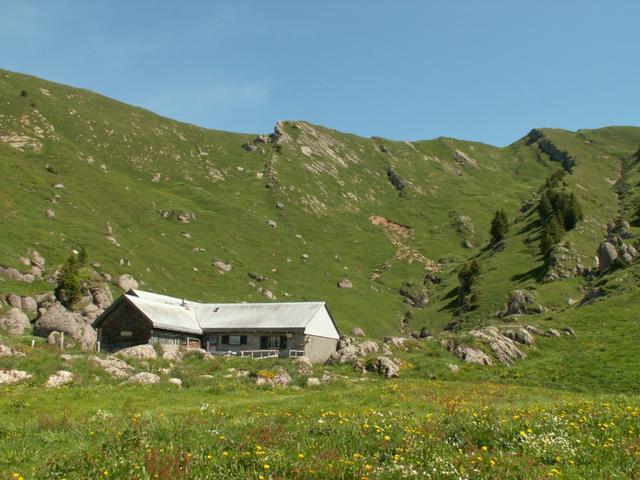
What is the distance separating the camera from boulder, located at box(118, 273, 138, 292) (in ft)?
279

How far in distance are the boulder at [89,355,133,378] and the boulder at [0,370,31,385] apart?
17.5ft

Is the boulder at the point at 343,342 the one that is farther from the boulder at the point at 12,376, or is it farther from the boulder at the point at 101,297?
the boulder at the point at 12,376

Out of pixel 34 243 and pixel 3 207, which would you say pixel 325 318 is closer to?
pixel 34 243

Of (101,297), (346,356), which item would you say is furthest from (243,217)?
(346,356)

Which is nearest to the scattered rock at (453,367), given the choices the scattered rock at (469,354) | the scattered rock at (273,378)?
the scattered rock at (469,354)

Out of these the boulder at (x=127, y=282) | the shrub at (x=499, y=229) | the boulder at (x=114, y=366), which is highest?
the shrub at (x=499, y=229)

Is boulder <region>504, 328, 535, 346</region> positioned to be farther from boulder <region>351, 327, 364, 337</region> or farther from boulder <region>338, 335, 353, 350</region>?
boulder <region>351, 327, 364, 337</region>

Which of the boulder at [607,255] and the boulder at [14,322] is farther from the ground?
the boulder at [607,255]

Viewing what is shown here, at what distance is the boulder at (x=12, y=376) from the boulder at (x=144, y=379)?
18.7ft

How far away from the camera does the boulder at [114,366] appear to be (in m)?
37.2

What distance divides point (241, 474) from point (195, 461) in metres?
1.31

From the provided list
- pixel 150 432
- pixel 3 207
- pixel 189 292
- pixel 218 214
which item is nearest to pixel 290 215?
pixel 218 214

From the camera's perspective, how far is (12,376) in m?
32.6

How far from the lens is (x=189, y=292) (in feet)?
308
